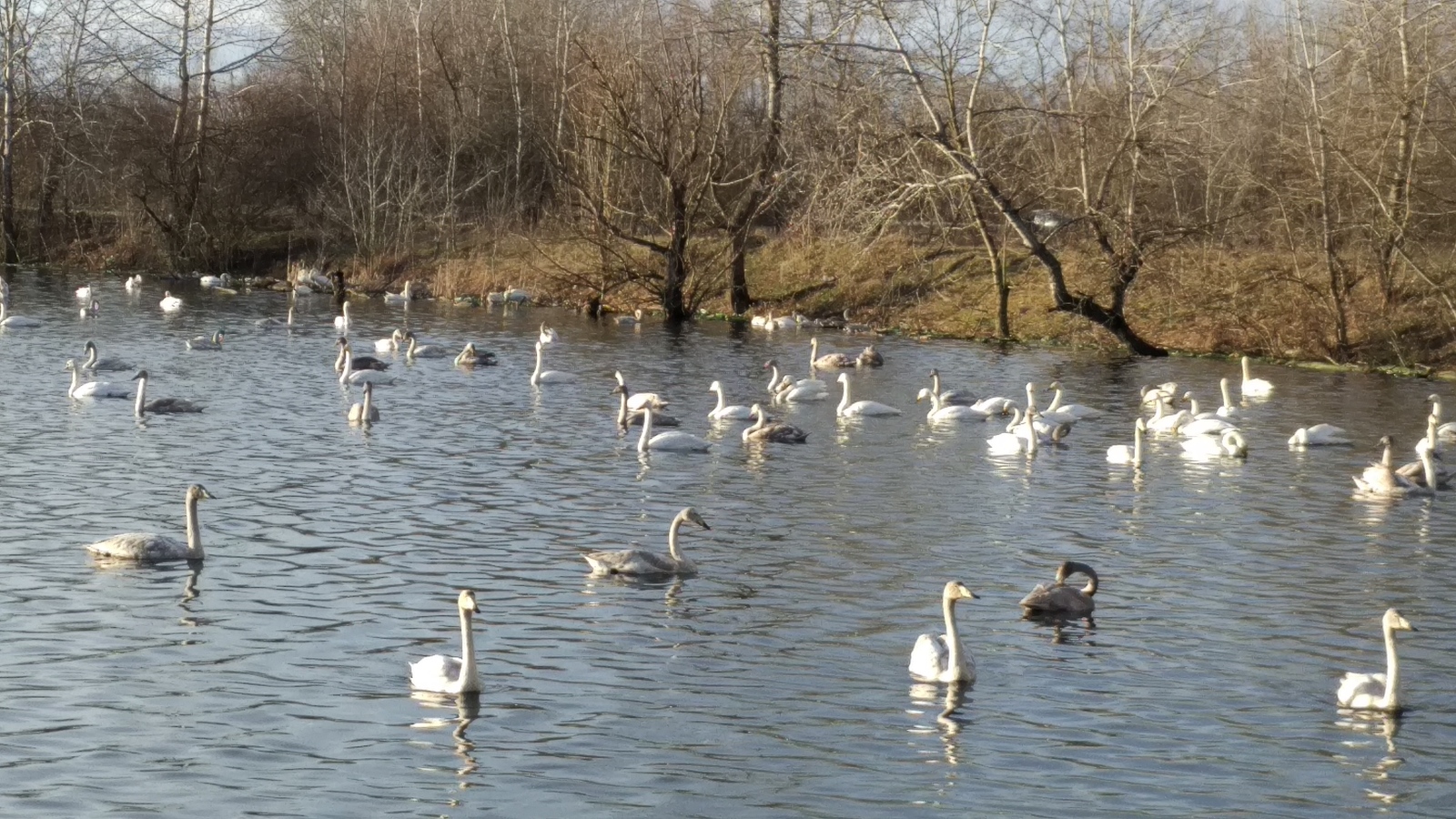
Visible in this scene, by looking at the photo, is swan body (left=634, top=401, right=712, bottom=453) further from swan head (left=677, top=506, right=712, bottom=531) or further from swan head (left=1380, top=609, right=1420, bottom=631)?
swan head (left=1380, top=609, right=1420, bottom=631)

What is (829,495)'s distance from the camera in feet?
61.2

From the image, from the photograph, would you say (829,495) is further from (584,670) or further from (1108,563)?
(584,670)

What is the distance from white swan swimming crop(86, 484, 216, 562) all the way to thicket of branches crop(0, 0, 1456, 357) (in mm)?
20920

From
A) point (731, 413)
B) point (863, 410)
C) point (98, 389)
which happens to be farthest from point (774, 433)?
point (98, 389)

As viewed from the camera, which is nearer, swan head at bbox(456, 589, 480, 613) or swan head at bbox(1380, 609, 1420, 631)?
swan head at bbox(456, 589, 480, 613)

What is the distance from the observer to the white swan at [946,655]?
11219mm

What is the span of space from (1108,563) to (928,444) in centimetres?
753

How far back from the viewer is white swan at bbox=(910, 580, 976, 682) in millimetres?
Answer: 11219

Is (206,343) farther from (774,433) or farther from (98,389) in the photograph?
(774,433)

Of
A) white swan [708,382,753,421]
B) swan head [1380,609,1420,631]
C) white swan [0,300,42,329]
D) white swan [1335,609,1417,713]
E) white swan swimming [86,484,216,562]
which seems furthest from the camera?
white swan [0,300,42,329]

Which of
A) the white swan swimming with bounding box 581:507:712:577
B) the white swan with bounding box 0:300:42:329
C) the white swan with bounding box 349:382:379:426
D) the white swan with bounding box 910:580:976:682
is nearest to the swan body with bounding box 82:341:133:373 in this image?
the white swan with bounding box 349:382:379:426

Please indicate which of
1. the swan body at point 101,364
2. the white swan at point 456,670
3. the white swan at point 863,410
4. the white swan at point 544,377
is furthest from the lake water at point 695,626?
the white swan at point 544,377

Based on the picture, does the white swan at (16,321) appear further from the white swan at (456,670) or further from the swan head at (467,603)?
the swan head at (467,603)

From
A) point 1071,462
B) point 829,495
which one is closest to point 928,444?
point 1071,462
